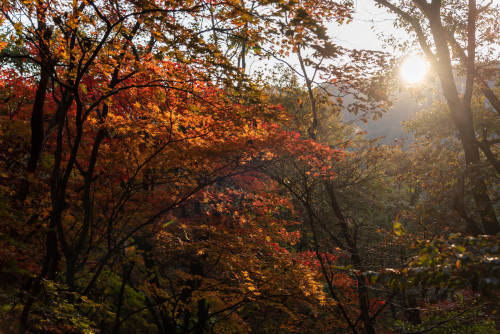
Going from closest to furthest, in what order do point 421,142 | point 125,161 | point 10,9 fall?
point 10,9
point 125,161
point 421,142

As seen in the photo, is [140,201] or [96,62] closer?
[96,62]

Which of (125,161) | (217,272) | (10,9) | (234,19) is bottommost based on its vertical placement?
Answer: (217,272)

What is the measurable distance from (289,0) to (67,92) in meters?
3.60

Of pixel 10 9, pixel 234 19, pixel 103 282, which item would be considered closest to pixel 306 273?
pixel 103 282

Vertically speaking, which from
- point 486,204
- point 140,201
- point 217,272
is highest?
point 140,201

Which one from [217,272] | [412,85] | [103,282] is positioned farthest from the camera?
[217,272]

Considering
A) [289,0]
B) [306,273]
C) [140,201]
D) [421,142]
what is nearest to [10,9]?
[289,0]

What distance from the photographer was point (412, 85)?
9.27 m

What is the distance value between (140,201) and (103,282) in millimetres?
2098

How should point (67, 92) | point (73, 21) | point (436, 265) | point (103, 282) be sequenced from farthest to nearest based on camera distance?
point (103, 282) < point (67, 92) < point (73, 21) < point (436, 265)

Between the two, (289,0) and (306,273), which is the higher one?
(289,0)

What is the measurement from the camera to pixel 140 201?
26.2 ft

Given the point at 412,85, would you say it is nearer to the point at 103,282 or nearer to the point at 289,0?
the point at 289,0

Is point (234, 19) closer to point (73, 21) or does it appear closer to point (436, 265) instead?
point (73, 21)
